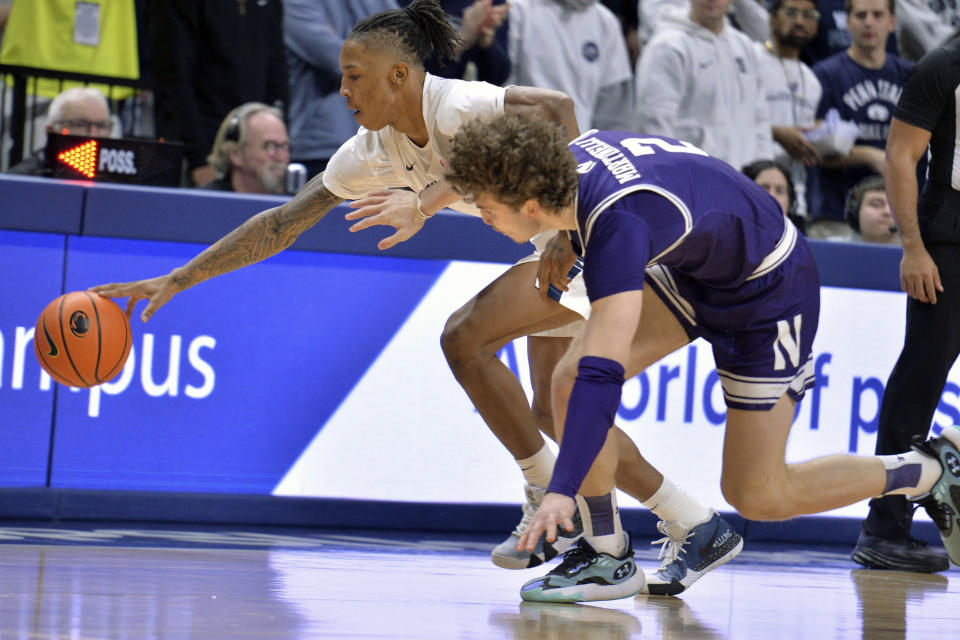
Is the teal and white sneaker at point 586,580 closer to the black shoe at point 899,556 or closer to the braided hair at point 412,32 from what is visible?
the braided hair at point 412,32

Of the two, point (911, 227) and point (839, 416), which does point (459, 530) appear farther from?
point (911, 227)

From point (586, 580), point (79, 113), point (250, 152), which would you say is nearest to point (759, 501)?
point (586, 580)

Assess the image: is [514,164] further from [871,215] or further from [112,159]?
[871,215]

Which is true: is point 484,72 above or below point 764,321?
above

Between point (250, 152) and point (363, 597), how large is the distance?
343 cm

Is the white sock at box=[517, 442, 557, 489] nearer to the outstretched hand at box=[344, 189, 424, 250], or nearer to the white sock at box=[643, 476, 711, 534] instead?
the white sock at box=[643, 476, 711, 534]

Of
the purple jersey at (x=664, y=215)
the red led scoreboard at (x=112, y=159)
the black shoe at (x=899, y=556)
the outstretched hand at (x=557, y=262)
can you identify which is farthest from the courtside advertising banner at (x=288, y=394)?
the purple jersey at (x=664, y=215)

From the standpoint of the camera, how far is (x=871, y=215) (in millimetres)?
7461

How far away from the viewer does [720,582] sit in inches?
189

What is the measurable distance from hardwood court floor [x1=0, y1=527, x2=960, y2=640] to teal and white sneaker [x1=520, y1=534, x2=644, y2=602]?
5 cm

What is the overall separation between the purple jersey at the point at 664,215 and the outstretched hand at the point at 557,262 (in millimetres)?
304

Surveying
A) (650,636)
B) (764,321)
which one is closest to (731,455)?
(764,321)

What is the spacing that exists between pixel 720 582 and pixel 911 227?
68.1 inches

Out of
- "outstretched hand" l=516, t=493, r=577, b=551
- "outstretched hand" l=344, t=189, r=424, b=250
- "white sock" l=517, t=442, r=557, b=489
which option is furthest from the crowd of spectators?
"outstretched hand" l=516, t=493, r=577, b=551
